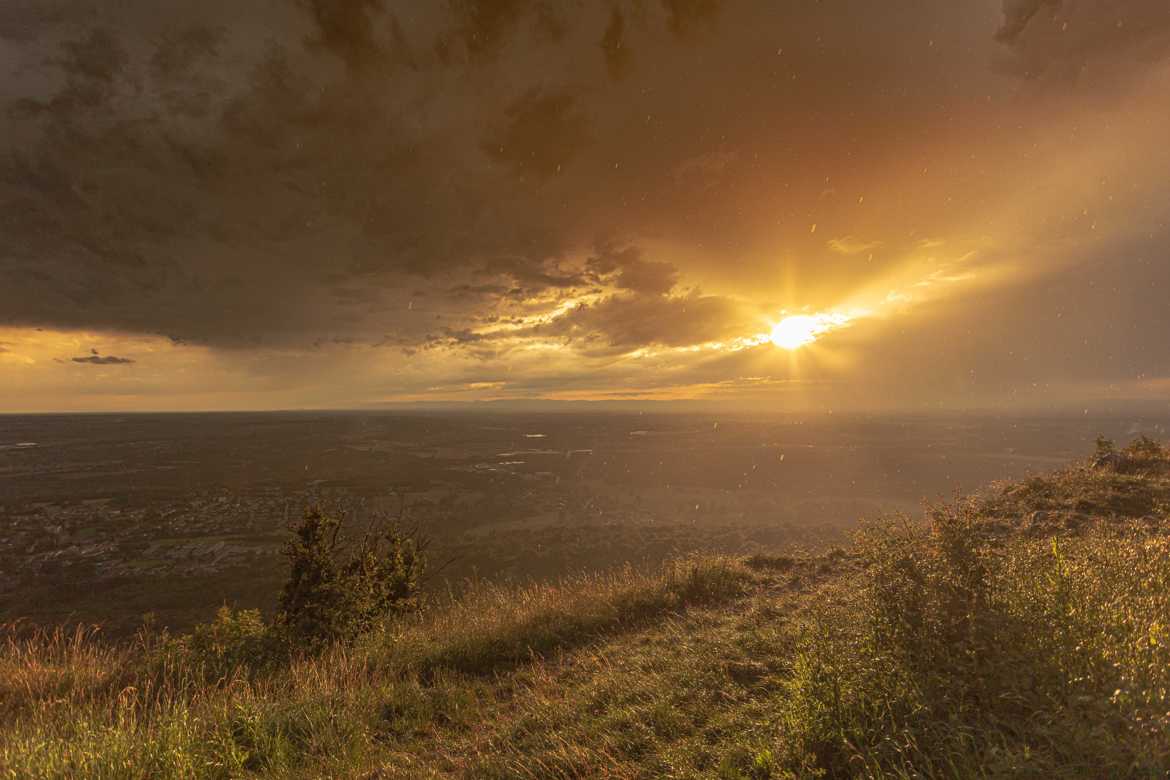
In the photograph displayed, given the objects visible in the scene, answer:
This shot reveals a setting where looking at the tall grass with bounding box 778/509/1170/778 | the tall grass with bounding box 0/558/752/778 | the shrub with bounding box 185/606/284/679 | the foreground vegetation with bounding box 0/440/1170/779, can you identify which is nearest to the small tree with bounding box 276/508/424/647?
the shrub with bounding box 185/606/284/679

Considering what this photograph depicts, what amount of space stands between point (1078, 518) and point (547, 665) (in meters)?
14.3

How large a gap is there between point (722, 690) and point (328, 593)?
405 inches

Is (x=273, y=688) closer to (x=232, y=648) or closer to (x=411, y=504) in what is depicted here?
(x=232, y=648)

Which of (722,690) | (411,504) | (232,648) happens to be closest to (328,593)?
(232,648)

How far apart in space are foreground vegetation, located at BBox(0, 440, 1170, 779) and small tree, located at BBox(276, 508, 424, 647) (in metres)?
1.40

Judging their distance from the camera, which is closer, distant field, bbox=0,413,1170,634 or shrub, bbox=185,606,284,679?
shrub, bbox=185,606,284,679

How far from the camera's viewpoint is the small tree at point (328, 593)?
35.0ft

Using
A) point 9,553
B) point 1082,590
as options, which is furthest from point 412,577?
point 9,553

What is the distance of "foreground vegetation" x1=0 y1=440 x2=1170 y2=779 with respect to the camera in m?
3.16

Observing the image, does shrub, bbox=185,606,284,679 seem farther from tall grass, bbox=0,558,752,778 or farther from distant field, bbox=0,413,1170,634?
distant field, bbox=0,413,1170,634

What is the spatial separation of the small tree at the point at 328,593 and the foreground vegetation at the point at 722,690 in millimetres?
1400

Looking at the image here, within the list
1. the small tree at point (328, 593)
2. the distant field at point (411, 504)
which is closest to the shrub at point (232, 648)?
the small tree at point (328, 593)

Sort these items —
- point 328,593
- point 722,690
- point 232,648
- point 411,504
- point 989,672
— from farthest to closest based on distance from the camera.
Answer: point 411,504
point 328,593
point 232,648
point 722,690
point 989,672

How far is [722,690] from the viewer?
5547 mm
